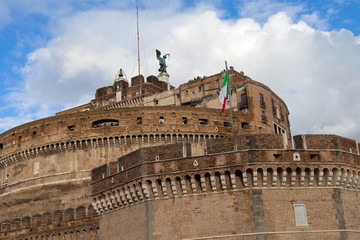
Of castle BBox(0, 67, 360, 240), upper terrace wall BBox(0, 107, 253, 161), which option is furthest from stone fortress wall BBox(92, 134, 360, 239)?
upper terrace wall BBox(0, 107, 253, 161)

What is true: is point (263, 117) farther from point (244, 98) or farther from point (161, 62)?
point (161, 62)

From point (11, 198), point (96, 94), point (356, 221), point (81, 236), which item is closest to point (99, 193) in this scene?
point (81, 236)

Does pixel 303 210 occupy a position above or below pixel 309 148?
below

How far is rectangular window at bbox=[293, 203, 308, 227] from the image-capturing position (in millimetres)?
20656

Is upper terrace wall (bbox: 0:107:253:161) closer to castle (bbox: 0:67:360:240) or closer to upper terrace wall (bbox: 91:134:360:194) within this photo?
castle (bbox: 0:67:360:240)

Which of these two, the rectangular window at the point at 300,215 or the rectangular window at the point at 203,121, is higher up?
the rectangular window at the point at 203,121

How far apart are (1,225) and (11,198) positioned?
7.90 metres

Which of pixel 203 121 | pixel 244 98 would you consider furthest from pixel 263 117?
pixel 203 121

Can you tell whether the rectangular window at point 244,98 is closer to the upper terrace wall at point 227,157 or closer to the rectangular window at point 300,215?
the upper terrace wall at point 227,157

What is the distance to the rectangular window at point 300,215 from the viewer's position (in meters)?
20.7

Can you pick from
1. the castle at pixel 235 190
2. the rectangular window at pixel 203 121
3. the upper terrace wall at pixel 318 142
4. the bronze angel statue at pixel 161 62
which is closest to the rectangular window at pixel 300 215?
the castle at pixel 235 190

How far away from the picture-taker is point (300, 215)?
68.2ft

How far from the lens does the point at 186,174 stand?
21.3 metres

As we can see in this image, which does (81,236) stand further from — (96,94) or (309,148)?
(96,94)
